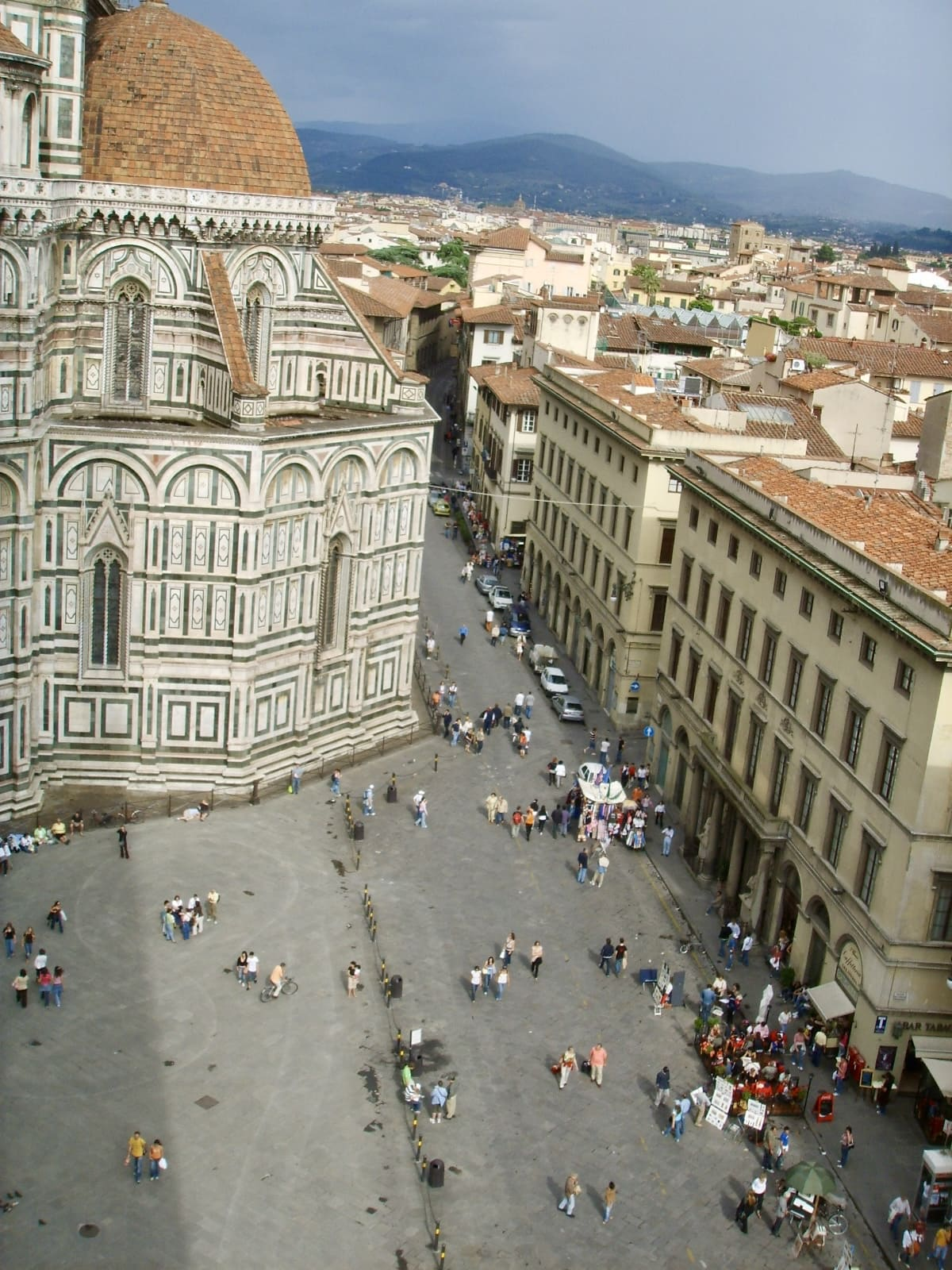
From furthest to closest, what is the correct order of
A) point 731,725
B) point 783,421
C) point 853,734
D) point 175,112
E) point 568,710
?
point 783,421 < point 568,710 < point 175,112 < point 731,725 < point 853,734

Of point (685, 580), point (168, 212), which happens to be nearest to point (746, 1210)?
point (685, 580)

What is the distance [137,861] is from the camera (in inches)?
1582

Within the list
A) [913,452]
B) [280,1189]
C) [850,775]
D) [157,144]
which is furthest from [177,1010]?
[913,452]

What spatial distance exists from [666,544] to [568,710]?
22.8 ft

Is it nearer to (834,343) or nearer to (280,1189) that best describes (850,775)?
(280,1189)

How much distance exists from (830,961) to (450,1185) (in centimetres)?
1095

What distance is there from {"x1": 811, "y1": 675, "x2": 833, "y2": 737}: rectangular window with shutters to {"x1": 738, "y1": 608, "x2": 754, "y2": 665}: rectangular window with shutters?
4931 mm

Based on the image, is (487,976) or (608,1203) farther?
(487,976)

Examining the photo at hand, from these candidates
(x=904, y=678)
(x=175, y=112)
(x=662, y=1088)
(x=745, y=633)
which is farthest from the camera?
(x=175, y=112)

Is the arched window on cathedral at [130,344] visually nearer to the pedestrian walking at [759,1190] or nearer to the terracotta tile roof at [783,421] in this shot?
the terracotta tile roof at [783,421]

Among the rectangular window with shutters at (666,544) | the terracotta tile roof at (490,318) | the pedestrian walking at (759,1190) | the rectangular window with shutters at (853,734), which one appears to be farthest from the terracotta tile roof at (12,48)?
the terracotta tile roof at (490,318)

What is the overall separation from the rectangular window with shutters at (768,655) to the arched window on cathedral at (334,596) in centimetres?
1439

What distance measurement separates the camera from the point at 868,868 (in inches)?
1300

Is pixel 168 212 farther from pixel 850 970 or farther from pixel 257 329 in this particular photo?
pixel 850 970
